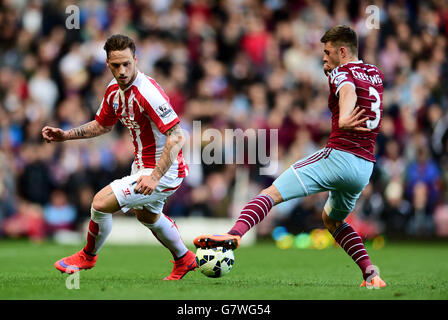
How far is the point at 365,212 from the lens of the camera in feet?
50.9

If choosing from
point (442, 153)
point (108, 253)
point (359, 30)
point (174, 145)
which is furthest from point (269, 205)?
point (359, 30)

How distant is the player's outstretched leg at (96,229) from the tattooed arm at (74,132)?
714 millimetres

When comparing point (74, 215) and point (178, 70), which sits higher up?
point (178, 70)

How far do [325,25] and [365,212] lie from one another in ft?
17.4

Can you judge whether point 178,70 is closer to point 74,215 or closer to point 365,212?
point 74,215

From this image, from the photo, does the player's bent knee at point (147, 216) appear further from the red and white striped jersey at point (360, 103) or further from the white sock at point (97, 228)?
the red and white striped jersey at point (360, 103)

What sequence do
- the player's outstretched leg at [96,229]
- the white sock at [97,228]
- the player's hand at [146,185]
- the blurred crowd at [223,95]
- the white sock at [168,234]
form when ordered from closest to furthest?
1. the player's hand at [146,185]
2. the player's outstretched leg at [96,229]
3. the white sock at [97,228]
4. the white sock at [168,234]
5. the blurred crowd at [223,95]

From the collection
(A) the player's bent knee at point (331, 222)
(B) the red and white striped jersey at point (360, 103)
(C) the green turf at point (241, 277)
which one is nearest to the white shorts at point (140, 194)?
(C) the green turf at point (241, 277)

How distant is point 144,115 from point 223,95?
9844 mm

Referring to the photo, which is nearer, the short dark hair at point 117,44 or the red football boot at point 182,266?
the short dark hair at point 117,44

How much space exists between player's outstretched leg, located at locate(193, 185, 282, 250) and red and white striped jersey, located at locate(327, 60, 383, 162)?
72 cm

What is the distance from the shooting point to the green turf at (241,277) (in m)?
6.24

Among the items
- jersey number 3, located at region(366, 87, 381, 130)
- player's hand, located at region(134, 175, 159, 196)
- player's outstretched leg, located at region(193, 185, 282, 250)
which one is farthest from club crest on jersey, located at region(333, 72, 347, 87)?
player's hand, located at region(134, 175, 159, 196)

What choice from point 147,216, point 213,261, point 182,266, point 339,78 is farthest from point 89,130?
point 339,78
